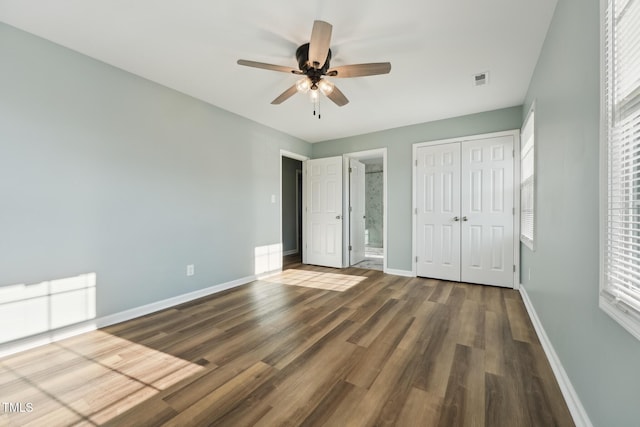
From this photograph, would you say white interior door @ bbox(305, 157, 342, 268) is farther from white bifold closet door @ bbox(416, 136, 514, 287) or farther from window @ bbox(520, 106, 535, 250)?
window @ bbox(520, 106, 535, 250)

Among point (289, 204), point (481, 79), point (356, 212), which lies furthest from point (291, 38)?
point (289, 204)

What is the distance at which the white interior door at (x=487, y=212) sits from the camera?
354 cm

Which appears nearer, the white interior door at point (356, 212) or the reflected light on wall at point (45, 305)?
the reflected light on wall at point (45, 305)

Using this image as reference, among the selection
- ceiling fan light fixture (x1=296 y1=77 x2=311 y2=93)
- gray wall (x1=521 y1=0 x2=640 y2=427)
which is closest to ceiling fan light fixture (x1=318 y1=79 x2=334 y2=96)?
ceiling fan light fixture (x1=296 y1=77 x2=311 y2=93)

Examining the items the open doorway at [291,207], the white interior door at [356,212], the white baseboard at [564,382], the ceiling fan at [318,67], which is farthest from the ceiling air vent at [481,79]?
the open doorway at [291,207]

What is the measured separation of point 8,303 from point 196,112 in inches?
97.2

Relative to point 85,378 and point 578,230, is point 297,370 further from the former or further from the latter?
point 578,230

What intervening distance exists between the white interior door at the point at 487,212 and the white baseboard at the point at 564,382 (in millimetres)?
1350

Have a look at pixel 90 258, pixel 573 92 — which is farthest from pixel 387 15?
pixel 90 258

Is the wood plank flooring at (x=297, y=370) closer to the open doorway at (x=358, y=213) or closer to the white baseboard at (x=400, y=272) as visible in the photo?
the white baseboard at (x=400, y=272)

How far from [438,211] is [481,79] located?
1.89 m

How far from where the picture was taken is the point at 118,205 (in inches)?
100

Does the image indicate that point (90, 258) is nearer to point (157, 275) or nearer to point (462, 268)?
point (157, 275)

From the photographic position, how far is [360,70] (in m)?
2.10
